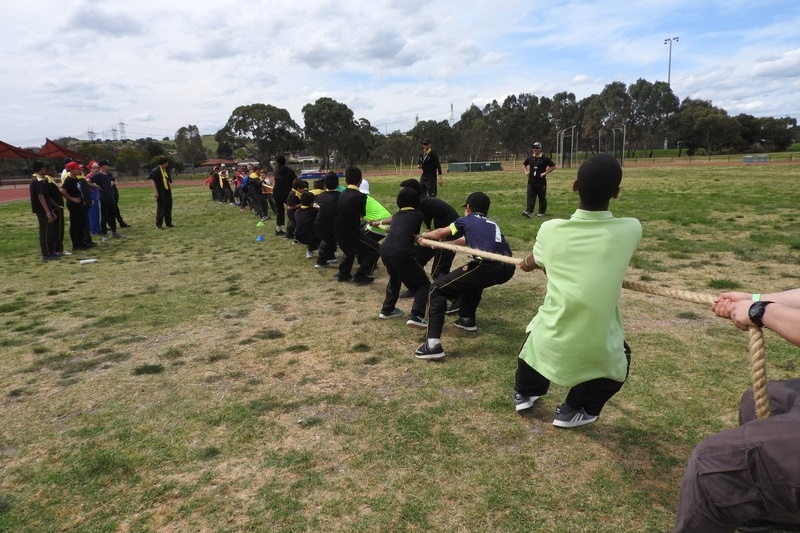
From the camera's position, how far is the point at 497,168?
2163 inches

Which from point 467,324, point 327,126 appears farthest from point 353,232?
point 327,126

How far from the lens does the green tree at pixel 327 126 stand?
7275 centimetres

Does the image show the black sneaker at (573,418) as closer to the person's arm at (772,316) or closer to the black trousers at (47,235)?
the person's arm at (772,316)

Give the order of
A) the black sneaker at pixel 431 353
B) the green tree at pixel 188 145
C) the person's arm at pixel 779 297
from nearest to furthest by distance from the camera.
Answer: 1. the person's arm at pixel 779 297
2. the black sneaker at pixel 431 353
3. the green tree at pixel 188 145

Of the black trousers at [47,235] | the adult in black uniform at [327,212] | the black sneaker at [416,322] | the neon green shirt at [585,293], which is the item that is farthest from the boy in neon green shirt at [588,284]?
the black trousers at [47,235]

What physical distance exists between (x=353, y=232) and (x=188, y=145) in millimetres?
90147

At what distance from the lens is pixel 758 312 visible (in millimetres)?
2023

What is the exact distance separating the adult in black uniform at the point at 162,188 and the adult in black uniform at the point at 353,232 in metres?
8.67

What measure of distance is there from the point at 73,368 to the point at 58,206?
7247mm

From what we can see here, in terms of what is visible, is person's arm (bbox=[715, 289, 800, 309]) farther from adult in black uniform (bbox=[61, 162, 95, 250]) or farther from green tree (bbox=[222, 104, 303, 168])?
green tree (bbox=[222, 104, 303, 168])

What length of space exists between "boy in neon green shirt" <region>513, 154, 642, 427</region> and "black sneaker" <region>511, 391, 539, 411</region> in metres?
0.53

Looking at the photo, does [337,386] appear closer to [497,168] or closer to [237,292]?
[237,292]

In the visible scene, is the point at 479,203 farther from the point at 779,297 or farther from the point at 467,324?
the point at 779,297

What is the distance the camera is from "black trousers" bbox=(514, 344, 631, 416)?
3.24 m
